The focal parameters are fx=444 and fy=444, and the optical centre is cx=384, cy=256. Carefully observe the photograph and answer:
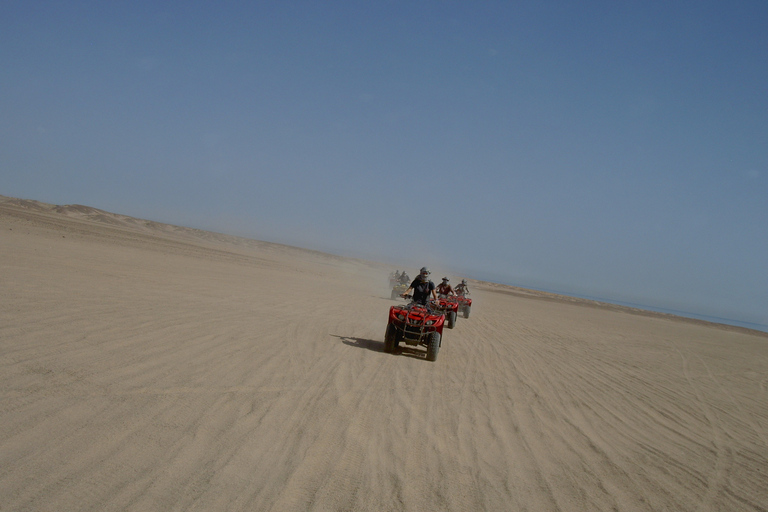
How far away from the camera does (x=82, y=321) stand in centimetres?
746

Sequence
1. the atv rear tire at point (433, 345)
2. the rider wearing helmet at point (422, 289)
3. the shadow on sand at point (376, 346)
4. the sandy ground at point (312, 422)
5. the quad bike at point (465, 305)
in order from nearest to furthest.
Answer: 1. the sandy ground at point (312, 422)
2. the atv rear tire at point (433, 345)
3. the shadow on sand at point (376, 346)
4. the rider wearing helmet at point (422, 289)
5. the quad bike at point (465, 305)

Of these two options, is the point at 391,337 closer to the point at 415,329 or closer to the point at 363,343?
the point at 415,329

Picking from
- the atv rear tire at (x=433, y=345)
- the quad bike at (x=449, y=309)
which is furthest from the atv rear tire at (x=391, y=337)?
the quad bike at (x=449, y=309)

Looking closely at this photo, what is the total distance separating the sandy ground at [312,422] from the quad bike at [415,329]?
0.34m

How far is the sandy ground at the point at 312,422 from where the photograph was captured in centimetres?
355

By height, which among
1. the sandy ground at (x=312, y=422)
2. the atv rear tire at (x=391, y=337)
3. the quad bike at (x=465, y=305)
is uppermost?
the quad bike at (x=465, y=305)

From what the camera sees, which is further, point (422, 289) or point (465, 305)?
point (465, 305)

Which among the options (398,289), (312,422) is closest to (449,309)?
(398,289)

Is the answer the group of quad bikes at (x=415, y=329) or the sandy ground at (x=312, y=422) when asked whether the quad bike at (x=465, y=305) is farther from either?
the group of quad bikes at (x=415, y=329)

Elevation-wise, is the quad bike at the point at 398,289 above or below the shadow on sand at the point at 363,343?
above

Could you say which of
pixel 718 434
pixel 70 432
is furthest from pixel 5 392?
pixel 718 434

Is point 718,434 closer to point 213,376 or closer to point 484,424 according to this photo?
point 484,424

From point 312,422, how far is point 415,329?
4.32 meters

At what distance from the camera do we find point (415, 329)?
8984 mm
